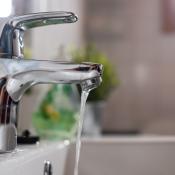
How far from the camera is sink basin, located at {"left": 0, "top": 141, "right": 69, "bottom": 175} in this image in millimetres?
477

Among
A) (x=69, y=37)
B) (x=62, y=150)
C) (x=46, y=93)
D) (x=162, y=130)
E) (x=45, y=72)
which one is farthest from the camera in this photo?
(x=162, y=130)

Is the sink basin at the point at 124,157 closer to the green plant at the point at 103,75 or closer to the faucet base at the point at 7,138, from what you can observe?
the faucet base at the point at 7,138

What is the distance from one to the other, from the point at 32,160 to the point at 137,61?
150 cm

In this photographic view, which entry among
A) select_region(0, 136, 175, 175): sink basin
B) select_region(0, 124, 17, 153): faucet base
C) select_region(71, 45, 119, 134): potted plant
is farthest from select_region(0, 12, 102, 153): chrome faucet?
select_region(71, 45, 119, 134): potted plant

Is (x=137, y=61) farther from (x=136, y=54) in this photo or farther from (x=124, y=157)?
(x=124, y=157)

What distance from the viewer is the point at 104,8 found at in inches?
80.7

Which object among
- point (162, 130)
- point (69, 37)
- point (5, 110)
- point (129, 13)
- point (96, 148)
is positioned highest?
point (129, 13)

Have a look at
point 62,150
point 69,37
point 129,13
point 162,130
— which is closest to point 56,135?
point 62,150

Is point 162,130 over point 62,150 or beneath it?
beneath

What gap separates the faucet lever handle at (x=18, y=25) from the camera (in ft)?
1.95

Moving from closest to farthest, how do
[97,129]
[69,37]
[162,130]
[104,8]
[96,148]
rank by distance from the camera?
[96,148] < [97,129] < [69,37] < [162,130] < [104,8]

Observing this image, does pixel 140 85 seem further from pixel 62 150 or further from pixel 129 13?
pixel 62 150

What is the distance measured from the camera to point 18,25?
2.03 feet

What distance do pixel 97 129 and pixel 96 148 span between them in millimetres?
379
